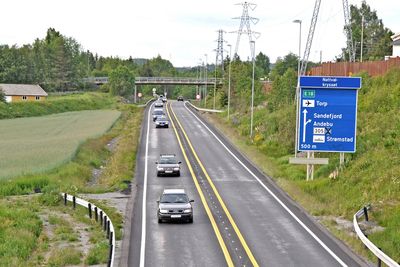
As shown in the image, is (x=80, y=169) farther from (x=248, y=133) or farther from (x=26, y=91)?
(x=26, y=91)

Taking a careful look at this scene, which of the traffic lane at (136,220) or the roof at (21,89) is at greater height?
the roof at (21,89)

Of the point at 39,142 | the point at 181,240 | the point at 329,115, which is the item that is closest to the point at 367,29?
the point at 39,142

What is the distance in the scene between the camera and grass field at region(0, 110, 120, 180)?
48.4 m

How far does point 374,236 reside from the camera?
26.6m

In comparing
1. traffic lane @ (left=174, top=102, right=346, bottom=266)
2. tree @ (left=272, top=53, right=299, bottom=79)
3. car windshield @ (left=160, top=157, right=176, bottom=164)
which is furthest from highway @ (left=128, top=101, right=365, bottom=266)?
tree @ (left=272, top=53, right=299, bottom=79)

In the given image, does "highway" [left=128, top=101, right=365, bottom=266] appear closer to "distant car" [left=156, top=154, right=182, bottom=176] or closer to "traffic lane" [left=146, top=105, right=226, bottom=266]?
"traffic lane" [left=146, top=105, right=226, bottom=266]

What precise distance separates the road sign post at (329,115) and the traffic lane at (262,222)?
4802 mm

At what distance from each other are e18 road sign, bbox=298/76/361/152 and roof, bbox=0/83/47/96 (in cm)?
9840

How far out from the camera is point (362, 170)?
130ft

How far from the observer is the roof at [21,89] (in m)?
130

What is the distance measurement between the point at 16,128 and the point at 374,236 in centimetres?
6786

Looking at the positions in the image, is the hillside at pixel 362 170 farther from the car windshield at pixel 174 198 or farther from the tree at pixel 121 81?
the tree at pixel 121 81

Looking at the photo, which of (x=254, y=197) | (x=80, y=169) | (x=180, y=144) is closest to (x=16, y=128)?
(x=180, y=144)

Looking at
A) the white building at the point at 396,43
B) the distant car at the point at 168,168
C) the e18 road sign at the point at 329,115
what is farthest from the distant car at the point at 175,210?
the white building at the point at 396,43
